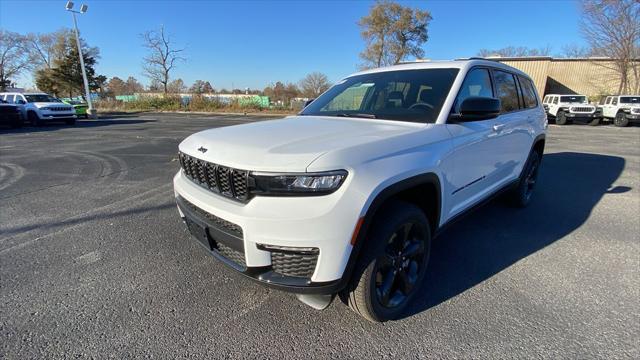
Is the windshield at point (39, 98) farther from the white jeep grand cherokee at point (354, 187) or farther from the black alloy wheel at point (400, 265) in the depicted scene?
the black alloy wheel at point (400, 265)

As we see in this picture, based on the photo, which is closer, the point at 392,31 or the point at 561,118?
the point at 561,118

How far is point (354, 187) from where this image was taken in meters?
1.76

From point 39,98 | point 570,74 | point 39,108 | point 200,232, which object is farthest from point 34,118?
point 570,74

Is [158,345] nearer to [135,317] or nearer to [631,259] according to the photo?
[135,317]

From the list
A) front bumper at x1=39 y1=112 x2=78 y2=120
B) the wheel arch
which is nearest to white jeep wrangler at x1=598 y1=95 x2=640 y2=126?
the wheel arch

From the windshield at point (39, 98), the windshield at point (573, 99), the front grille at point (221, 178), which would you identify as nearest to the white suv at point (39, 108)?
the windshield at point (39, 98)

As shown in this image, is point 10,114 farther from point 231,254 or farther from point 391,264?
point 391,264

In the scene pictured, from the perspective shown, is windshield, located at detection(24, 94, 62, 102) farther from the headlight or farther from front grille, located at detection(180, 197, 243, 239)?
the headlight

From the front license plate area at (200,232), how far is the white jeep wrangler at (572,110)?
21813mm

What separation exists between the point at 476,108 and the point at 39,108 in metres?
22.5

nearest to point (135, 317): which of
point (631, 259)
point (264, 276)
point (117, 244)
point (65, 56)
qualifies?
point (264, 276)

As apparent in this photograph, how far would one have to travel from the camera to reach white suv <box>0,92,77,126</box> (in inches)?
698

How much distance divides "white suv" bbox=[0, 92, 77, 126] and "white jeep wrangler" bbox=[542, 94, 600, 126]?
2713cm

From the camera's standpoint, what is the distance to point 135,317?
2305mm
